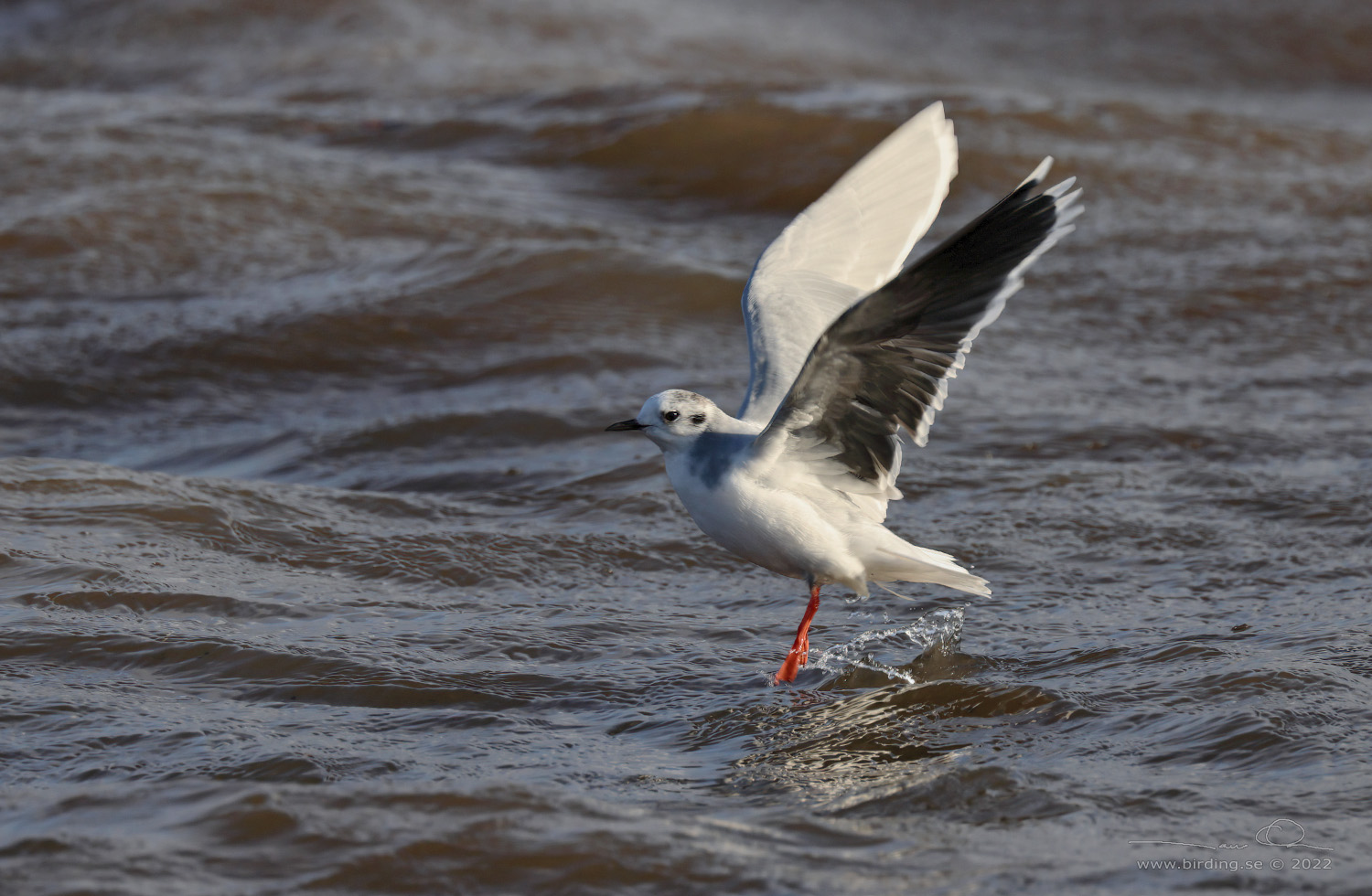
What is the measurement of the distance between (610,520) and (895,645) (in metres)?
1.57

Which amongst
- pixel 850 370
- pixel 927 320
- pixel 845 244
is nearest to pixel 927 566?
pixel 850 370

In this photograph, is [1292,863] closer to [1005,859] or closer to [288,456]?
[1005,859]

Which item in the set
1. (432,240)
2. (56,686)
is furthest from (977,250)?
(432,240)

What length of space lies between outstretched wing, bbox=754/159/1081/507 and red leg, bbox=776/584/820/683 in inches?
29.1

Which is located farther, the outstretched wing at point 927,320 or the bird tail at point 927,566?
the bird tail at point 927,566

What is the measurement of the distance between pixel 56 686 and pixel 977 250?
2.87m

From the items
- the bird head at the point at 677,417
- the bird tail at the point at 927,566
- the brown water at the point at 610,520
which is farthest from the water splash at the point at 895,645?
the bird head at the point at 677,417

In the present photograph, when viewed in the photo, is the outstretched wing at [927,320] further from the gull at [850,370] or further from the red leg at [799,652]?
the red leg at [799,652]

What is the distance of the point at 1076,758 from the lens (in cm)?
371

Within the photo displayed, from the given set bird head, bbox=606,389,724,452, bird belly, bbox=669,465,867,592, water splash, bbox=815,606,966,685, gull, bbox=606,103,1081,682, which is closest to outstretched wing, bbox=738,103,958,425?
gull, bbox=606,103,1081,682

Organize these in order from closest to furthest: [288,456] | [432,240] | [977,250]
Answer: [977,250] → [288,456] → [432,240]

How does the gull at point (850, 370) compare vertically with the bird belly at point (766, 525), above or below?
above

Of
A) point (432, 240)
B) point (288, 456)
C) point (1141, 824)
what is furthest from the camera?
point (432, 240)

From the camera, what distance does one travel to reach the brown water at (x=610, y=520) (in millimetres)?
3367
